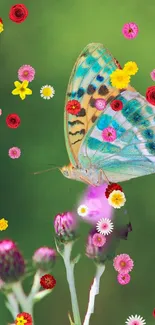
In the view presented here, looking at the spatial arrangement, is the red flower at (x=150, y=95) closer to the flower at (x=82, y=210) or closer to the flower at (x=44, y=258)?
the flower at (x=82, y=210)

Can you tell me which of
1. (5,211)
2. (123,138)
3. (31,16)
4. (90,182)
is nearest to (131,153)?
(123,138)

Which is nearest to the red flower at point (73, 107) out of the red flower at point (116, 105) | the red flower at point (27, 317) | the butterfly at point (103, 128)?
the butterfly at point (103, 128)

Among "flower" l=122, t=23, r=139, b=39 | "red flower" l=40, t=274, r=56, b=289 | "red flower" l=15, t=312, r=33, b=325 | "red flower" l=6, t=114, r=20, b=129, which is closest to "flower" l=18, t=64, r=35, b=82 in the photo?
"red flower" l=6, t=114, r=20, b=129

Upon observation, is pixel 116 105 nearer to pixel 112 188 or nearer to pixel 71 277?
pixel 112 188

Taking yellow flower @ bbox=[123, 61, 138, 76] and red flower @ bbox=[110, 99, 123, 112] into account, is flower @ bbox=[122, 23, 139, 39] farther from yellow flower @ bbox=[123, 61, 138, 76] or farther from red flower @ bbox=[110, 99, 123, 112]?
red flower @ bbox=[110, 99, 123, 112]

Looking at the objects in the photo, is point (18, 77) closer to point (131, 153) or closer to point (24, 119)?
point (24, 119)

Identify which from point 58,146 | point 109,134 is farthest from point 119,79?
point 58,146
